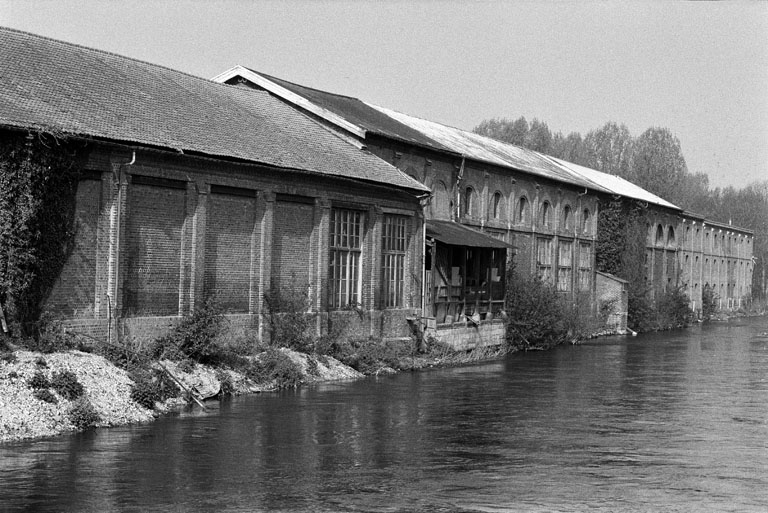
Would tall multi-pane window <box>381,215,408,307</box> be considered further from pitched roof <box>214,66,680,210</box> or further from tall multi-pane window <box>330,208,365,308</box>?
pitched roof <box>214,66,680,210</box>

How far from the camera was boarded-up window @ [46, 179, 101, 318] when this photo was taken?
19891mm

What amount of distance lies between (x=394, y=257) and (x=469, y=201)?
10323 mm

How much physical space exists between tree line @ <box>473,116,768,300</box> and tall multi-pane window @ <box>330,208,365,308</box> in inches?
1982

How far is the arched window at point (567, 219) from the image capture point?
4941 centimetres

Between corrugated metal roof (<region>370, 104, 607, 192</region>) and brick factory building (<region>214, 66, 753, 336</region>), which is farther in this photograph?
corrugated metal roof (<region>370, 104, 607, 192</region>)

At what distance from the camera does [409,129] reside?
38.4 meters

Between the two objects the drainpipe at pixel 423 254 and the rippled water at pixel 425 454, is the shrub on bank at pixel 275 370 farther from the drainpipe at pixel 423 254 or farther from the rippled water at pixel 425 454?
the drainpipe at pixel 423 254

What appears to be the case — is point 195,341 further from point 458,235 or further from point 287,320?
point 458,235

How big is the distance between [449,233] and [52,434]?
823 inches

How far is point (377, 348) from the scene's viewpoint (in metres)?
28.1

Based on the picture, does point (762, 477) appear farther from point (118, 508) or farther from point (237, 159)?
point (237, 159)

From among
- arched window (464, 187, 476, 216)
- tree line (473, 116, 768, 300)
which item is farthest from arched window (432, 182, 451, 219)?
tree line (473, 116, 768, 300)

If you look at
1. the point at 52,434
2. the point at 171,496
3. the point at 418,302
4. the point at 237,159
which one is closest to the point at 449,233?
the point at 418,302

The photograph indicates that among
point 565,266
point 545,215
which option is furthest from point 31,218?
point 565,266
